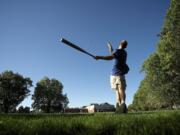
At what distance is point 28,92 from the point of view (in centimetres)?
8831

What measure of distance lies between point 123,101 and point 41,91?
89.7 m

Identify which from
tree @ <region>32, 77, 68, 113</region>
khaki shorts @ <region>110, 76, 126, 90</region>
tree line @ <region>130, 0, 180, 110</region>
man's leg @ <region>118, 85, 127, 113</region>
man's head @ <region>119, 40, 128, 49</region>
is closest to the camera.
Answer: man's leg @ <region>118, 85, 127, 113</region>

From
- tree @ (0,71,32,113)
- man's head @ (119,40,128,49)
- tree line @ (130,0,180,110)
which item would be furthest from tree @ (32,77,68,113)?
man's head @ (119,40,128,49)

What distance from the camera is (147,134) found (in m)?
3.23

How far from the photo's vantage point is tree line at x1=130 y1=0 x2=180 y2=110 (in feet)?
97.0

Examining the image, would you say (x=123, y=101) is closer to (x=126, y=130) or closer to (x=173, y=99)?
(x=126, y=130)

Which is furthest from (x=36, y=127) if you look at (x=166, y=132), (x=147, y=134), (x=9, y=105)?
(x=9, y=105)

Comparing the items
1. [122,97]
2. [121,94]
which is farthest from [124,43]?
[122,97]

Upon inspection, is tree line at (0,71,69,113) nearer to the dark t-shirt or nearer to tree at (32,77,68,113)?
tree at (32,77,68,113)

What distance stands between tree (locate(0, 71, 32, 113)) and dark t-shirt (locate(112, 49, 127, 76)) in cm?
7876

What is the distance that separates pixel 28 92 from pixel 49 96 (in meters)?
10.4

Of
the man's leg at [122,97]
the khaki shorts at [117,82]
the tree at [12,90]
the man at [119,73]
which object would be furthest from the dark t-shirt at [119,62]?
the tree at [12,90]

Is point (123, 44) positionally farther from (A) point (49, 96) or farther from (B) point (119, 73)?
(A) point (49, 96)

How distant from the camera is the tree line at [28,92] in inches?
3268
